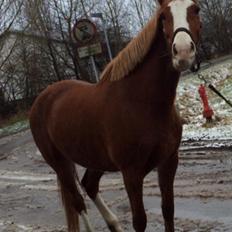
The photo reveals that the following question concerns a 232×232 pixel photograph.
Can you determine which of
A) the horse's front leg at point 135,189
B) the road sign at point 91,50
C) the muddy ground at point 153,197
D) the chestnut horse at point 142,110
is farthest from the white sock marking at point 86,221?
the road sign at point 91,50

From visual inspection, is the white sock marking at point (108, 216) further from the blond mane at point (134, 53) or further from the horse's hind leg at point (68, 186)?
the blond mane at point (134, 53)

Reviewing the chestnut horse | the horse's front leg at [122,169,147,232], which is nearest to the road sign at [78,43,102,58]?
the chestnut horse

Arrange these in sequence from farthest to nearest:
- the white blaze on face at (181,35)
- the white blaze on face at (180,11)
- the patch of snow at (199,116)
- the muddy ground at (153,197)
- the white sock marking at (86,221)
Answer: the patch of snow at (199,116) → the muddy ground at (153,197) → the white sock marking at (86,221) → the white blaze on face at (180,11) → the white blaze on face at (181,35)

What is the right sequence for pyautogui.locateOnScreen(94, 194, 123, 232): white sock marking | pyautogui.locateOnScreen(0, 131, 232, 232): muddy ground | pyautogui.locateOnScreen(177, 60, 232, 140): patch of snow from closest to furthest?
pyautogui.locateOnScreen(94, 194, 123, 232): white sock marking
pyautogui.locateOnScreen(0, 131, 232, 232): muddy ground
pyautogui.locateOnScreen(177, 60, 232, 140): patch of snow

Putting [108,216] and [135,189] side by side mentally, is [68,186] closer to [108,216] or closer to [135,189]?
[108,216]

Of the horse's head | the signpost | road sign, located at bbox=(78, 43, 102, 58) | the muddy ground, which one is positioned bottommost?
the muddy ground

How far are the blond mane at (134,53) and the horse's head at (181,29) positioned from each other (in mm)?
178

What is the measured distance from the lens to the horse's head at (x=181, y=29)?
356cm

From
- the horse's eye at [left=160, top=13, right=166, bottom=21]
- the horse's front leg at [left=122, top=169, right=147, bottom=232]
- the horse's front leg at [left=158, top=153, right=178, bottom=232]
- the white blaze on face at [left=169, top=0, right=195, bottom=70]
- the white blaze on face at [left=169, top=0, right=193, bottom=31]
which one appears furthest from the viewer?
the horse's front leg at [left=158, top=153, right=178, bottom=232]

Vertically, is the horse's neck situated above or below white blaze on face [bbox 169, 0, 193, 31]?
below

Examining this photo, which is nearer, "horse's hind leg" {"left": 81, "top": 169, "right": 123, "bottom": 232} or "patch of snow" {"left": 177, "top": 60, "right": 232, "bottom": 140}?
"horse's hind leg" {"left": 81, "top": 169, "right": 123, "bottom": 232}

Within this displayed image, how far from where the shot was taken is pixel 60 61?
38.3 meters

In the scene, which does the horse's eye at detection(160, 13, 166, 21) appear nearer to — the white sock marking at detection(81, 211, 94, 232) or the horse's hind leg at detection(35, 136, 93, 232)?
the horse's hind leg at detection(35, 136, 93, 232)

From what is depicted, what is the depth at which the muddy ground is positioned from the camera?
19.7 ft
